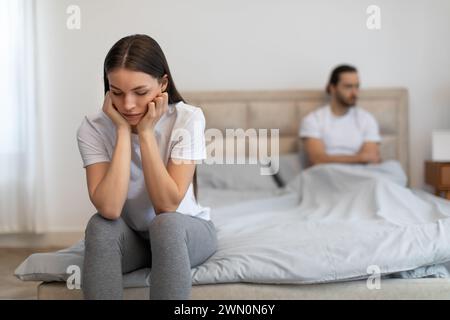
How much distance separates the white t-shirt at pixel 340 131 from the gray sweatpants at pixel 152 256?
1.73 meters

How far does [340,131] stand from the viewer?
2859 millimetres

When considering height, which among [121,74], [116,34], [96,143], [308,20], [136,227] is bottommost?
[136,227]

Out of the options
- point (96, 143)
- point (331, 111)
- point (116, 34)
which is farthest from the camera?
point (331, 111)

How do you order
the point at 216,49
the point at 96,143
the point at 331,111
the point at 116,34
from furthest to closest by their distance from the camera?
the point at 331,111 < the point at 216,49 < the point at 116,34 < the point at 96,143

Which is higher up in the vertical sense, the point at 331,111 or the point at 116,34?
the point at 116,34

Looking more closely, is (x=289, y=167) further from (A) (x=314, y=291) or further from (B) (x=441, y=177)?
(A) (x=314, y=291)

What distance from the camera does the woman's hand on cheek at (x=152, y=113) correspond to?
124 cm

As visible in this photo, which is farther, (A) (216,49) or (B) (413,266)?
(A) (216,49)

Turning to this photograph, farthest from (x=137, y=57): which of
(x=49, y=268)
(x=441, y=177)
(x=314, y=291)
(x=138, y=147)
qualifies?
(x=441, y=177)

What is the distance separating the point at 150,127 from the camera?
1250mm

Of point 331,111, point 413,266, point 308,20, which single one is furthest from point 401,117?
point 413,266

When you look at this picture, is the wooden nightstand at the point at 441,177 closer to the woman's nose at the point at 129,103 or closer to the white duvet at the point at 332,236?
the white duvet at the point at 332,236
